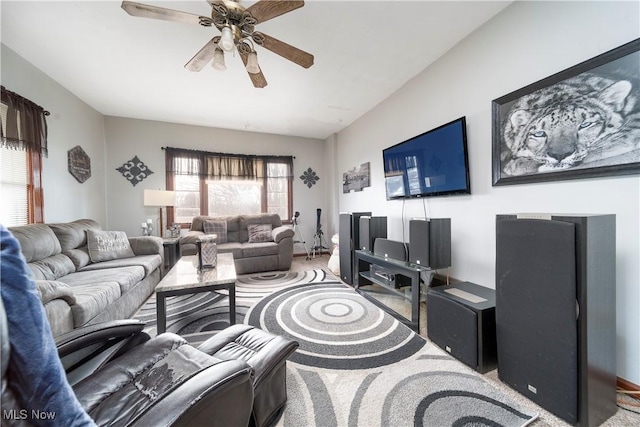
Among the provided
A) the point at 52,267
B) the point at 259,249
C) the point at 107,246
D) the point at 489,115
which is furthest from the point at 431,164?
the point at 107,246

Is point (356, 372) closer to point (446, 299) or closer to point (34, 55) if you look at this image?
point (446, 299)

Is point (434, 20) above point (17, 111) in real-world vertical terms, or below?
above

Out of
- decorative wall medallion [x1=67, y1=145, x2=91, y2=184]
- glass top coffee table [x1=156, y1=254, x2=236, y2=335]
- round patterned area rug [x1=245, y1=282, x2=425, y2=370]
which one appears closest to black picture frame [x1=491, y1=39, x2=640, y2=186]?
round patterned area rug [x1=245, y1=282, x2=425, y2=370]

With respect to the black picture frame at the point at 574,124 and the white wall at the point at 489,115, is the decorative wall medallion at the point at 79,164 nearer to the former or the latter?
the white wall at the point at 489,115

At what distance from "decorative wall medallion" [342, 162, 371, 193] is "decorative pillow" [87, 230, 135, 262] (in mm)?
3514

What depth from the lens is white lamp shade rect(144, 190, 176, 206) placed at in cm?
376

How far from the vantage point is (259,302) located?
268 centimetres

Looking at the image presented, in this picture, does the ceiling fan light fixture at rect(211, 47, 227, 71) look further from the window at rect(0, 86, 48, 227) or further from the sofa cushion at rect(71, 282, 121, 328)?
the window at rect(0, 86, 48, 227)

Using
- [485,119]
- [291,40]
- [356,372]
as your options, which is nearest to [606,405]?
[356,372]

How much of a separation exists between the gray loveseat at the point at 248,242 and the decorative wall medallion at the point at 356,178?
1394mm

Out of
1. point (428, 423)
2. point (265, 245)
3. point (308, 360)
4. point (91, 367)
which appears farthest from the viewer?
point (265, 245)

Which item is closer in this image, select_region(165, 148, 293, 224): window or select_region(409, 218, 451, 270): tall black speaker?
select_region(409, 218, 451, 270): tall black speaker

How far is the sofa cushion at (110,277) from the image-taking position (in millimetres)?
2123

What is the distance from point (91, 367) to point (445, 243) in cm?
260
